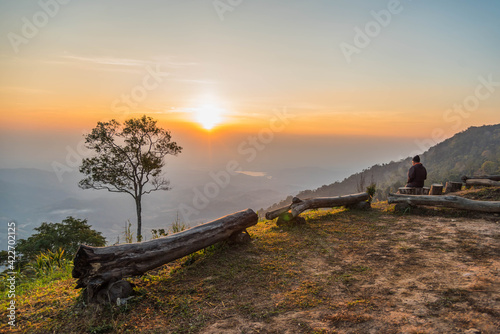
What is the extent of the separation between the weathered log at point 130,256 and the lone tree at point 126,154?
22324 millimetres

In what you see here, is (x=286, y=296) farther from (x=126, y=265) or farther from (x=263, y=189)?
(x=263, y=189)

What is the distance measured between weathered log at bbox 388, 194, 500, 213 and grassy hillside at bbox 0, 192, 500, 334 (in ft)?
5.29

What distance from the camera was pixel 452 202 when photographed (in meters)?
9.68

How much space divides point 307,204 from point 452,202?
16.9 ft

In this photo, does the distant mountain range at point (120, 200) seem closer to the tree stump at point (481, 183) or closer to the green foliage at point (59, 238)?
the green foliage at point (59, 238)

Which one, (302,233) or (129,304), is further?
(302,233)

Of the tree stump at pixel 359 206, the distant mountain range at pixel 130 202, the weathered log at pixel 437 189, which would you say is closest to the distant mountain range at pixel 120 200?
the distant mountain range at pixel 130 202

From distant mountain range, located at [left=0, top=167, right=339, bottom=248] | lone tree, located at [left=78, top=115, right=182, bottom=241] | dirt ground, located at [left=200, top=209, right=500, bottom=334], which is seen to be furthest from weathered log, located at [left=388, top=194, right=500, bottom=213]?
distant mountain range, located at [left=0, top=167, right=339, bottom=248]

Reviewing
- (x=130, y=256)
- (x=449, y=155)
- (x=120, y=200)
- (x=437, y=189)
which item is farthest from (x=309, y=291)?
(x=120, y=200)

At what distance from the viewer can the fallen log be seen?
9512 mm

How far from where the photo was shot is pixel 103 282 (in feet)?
15.3

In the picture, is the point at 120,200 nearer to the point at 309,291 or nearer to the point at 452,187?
the point at 452,187

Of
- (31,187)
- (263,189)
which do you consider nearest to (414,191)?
(263,189)

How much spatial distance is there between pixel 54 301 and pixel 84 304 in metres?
0.80
